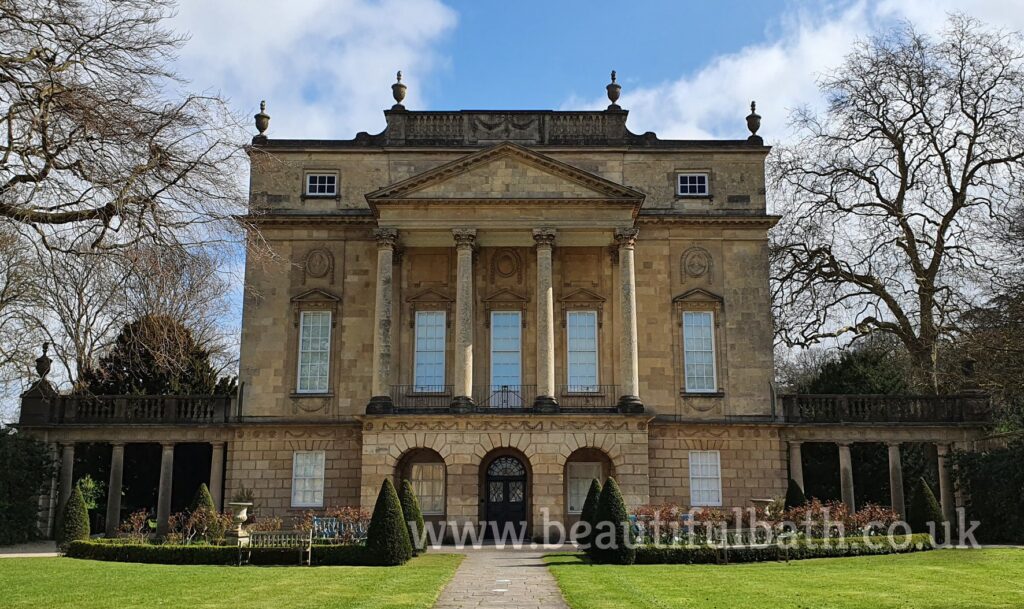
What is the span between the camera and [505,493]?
32594mm

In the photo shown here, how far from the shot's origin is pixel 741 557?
22703 mm

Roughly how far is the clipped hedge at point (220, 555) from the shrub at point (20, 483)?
32.3ft

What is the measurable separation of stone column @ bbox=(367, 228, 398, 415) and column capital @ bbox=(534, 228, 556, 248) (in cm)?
484

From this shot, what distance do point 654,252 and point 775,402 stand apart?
6.87 metres

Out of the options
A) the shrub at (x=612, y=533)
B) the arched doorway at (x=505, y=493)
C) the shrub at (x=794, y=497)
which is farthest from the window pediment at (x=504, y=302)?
the shrub at (x=612, y=533)

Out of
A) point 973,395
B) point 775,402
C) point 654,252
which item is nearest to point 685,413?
point 775,402

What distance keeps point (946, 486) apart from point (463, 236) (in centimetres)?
1884

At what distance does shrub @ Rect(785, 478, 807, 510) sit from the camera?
97.7ft

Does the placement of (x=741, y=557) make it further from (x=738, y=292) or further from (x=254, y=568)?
(x=738, y=292)

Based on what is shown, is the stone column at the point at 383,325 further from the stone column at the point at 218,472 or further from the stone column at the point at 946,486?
the stone column at the point at 946,486

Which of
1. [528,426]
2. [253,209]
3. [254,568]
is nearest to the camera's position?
[253,209]

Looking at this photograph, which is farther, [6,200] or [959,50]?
[959,50]

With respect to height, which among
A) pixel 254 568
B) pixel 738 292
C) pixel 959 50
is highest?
pixel 959 50

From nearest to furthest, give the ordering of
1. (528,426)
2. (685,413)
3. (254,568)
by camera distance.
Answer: (254,568)
(528,426)
(685,413)
